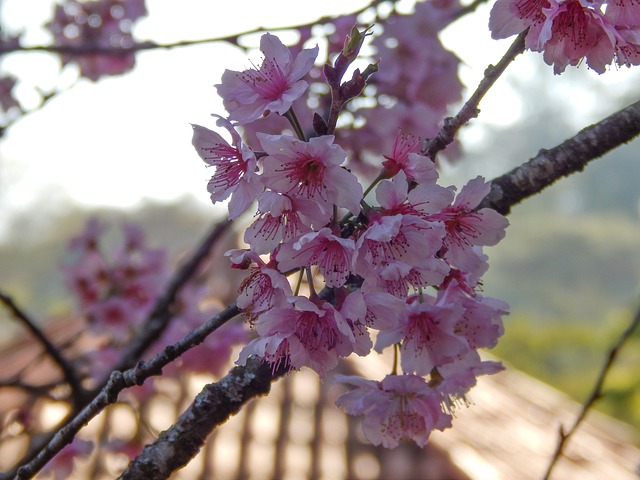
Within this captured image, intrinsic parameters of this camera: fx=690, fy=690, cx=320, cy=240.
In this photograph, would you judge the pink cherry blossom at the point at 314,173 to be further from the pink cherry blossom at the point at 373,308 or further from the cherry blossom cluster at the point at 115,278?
the cherry blossom cluster at the point at 115,278

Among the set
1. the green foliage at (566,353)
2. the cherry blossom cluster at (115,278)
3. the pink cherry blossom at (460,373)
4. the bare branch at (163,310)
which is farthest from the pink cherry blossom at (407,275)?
the green foliage at (566,353)

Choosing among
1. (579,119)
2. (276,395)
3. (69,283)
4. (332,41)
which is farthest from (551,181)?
(579,119)

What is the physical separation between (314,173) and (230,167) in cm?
12

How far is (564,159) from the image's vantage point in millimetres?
842

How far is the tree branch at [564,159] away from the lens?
33.0 inches

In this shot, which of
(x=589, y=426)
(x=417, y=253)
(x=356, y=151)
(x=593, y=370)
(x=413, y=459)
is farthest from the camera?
(x=593, y=370)

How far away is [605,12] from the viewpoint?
0.72m

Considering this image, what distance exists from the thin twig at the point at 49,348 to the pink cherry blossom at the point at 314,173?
748mm

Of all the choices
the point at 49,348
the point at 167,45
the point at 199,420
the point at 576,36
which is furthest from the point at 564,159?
the point at 49,348

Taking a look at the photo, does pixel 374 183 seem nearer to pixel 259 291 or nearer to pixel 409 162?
pixel 409 162

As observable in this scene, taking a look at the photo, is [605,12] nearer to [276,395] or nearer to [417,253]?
[417,253]

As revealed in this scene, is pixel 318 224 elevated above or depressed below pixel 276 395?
below

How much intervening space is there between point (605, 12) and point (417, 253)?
32cm

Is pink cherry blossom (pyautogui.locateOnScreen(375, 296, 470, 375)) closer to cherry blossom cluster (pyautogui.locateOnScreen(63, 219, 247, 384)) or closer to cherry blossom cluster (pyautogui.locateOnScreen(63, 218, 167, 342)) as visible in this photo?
cherry blossom cluster (pyautogui.locateOnScreen(63, 219, 247, 384))
